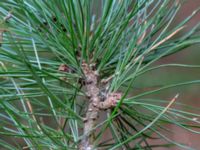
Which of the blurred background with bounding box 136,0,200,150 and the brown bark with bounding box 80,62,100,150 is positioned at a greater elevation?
the blurred background with bounding box 136,0,200,150

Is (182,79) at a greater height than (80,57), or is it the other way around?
(182,79)

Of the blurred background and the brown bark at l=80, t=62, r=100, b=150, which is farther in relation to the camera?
the blurred background

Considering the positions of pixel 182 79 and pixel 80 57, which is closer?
pixel 80 57

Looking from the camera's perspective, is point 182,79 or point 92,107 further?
point 182,79

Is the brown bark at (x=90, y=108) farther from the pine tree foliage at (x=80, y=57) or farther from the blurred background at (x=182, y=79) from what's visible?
the blurred background at (x=182, y=79)

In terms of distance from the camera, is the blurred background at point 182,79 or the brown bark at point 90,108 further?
the blurred background at point 182,79

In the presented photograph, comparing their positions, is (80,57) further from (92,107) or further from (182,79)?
(182,79)

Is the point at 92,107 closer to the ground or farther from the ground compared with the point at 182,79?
closer to the ground

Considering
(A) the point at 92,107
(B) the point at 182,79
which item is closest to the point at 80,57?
(A) the point at 92,107

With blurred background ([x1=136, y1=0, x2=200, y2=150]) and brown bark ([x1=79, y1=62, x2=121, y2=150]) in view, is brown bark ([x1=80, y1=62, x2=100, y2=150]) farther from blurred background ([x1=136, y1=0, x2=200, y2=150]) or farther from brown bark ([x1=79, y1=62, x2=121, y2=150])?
blurred background ([x1=136, y1=0, x2=200, y2=150])

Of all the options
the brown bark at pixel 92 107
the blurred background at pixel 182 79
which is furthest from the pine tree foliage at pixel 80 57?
the blurred background at pixel 182 79

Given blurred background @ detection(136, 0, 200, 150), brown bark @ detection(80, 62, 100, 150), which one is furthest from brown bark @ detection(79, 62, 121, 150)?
blurred background @ detection(136, 0, 200, 150)

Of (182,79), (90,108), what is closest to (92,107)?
(90,108)
